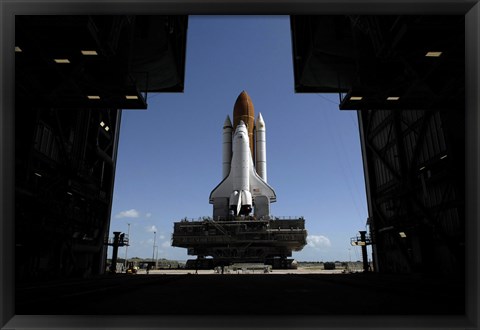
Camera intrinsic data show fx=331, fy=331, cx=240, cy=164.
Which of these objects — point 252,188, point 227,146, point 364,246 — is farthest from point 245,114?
point 364,246

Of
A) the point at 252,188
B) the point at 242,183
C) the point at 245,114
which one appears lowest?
the point at 252,188

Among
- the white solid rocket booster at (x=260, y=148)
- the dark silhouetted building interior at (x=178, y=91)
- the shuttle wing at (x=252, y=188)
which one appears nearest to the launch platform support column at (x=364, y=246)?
the dark silhouetted building interior at (x=178, y=91)

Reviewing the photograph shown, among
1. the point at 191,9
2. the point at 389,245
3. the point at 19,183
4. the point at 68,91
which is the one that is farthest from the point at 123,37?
the point at 389,245

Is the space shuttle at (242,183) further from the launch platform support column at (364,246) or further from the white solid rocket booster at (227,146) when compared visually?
the launch platform support column at (364,246)

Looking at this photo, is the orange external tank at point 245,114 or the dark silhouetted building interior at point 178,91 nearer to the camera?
the dark silhouetted building interior at point 178,91

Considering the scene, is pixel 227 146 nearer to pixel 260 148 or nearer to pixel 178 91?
pixel 260 148

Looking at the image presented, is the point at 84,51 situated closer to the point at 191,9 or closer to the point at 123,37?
the point at 123,37

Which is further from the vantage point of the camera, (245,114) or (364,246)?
(245,114)

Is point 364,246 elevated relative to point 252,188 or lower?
lower
